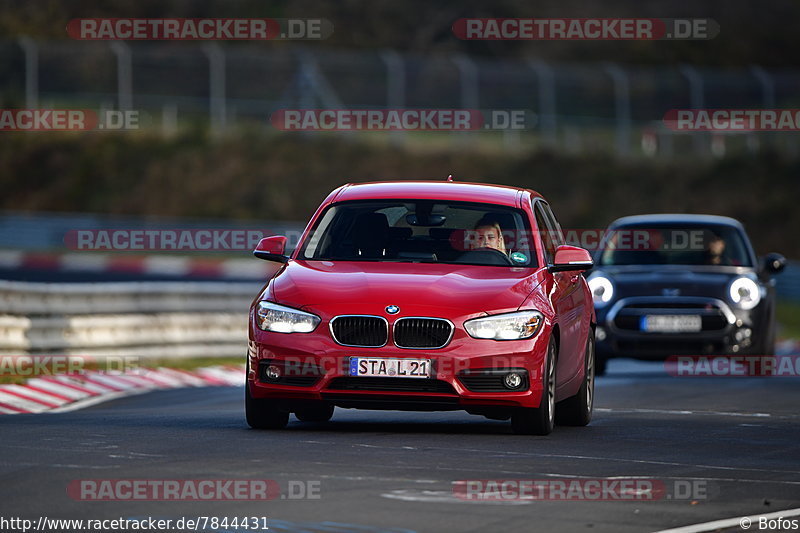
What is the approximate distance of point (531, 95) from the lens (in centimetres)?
4369

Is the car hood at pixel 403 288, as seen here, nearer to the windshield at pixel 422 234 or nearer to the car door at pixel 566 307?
the windshield at pixel 422 234

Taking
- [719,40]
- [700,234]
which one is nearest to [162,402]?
[700,234]

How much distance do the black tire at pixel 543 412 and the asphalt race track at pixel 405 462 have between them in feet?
0.34

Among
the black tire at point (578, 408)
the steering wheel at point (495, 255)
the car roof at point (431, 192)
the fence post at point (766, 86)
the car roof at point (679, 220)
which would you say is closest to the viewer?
the steering wheel at point (495, 255)

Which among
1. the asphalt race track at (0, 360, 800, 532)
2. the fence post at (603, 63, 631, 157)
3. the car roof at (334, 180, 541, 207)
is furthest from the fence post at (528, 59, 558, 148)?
the car roof at (334, 180, 541, 207)

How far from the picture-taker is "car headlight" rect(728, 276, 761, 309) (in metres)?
18.9

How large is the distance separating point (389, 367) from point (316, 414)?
1392mm

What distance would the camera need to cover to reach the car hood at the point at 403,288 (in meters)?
11.1

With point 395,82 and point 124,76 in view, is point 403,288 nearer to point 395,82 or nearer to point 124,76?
point 395,82

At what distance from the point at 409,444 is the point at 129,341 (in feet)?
33.7

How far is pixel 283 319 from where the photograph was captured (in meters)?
11.2

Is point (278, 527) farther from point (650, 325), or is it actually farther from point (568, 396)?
point (650, 325)

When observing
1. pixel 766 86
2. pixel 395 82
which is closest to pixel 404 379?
pixel 766 86

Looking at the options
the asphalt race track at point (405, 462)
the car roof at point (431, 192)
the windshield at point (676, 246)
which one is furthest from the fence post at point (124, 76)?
the car roof at point (431, 192)
